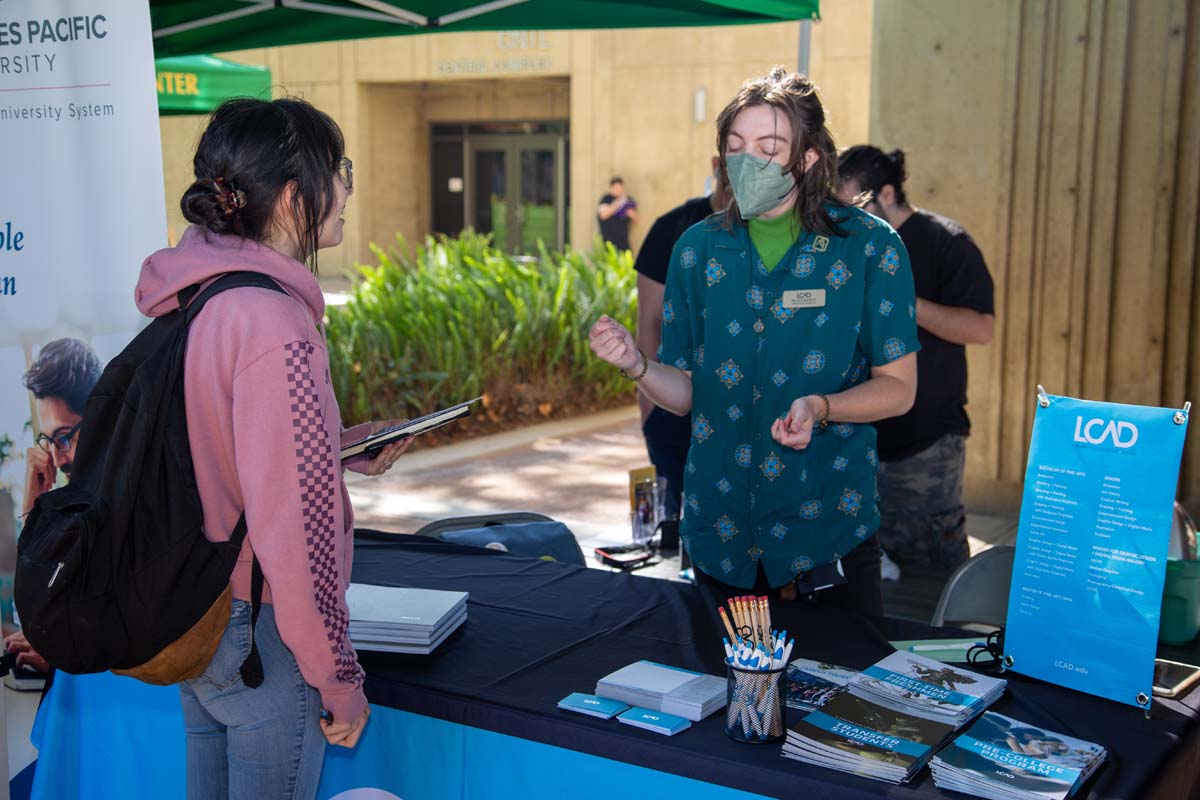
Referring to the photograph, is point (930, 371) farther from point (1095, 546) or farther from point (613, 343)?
point (1095, 546)

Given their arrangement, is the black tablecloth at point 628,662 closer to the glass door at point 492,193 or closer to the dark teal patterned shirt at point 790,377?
the dark teal patterned shirt at point 790,377

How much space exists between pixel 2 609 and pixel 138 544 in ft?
5.06

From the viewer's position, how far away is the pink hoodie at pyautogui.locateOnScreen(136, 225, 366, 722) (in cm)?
150

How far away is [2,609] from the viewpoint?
9.21ft

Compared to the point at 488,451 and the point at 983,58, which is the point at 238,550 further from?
the point at 488,451

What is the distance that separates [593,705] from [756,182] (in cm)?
109

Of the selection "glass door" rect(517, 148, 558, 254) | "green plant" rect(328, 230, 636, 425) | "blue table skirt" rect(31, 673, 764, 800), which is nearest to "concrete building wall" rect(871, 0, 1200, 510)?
"green plant" rect(328, 230, 636, 425)

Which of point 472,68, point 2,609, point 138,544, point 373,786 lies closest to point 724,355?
point 373,786

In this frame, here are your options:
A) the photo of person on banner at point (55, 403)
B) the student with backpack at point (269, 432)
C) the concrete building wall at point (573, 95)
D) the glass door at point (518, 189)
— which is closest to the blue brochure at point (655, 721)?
the student with backpack at point (269, 432)

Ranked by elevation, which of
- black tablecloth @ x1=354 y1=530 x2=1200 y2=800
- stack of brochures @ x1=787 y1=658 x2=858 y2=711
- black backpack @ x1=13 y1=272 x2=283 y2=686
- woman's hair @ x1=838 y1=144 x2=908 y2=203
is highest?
woman's hair @ x1=838 y1=144 x2=908 y2=203

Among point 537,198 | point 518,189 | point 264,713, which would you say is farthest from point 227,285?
point 518,189

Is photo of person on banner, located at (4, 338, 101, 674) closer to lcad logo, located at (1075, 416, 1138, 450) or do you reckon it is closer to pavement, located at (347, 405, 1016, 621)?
lcad logo, located at (1075, 416, 1138, 450)

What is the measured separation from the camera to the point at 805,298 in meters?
2.30

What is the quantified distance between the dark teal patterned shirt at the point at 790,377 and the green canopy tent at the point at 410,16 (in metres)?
2.07
